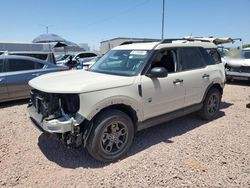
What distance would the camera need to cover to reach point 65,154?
13.3ft

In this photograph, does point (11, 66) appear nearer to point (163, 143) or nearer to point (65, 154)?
point (65, 154)

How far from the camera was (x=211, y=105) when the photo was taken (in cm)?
576

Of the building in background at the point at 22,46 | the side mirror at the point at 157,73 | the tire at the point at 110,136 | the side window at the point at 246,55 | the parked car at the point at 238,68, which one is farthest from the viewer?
the building in background at the point at 22,46

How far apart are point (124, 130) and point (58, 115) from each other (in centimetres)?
109

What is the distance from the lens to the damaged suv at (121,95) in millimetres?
3434

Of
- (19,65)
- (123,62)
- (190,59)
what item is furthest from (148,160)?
(19,65)

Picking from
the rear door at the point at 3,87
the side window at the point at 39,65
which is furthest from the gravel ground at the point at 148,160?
the side window at the point at 39,65

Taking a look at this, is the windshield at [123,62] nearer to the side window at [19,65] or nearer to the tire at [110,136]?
the tire at [110,136]

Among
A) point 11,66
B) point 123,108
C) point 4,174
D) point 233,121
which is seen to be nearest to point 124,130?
point 123,108

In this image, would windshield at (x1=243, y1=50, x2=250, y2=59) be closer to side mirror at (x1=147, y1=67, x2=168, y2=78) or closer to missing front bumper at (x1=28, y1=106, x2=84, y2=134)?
side mirror at (x1=147, y1=67, x2=168, y2=78)

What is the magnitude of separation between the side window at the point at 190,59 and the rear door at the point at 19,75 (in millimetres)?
4901

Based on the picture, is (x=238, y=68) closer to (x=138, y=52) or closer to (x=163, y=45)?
(x=163, y=45)

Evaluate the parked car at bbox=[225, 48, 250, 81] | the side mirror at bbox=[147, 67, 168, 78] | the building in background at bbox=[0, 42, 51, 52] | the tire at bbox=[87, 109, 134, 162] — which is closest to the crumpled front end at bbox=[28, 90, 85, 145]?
the tire at bbox=[87, 109, 134, 162]

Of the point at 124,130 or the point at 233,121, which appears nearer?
the point at 124,130
